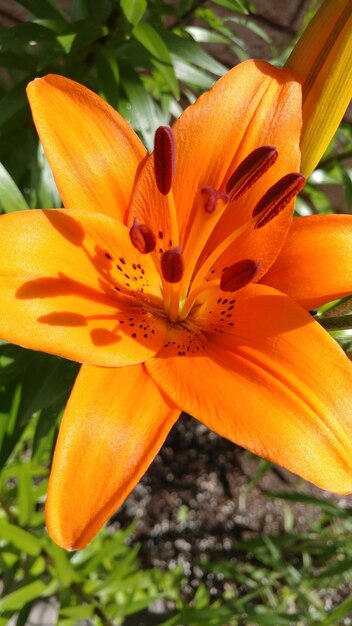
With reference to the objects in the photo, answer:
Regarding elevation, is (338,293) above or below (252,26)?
below

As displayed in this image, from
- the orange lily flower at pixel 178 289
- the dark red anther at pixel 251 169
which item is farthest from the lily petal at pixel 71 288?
the dark red anther at pixel 251 169

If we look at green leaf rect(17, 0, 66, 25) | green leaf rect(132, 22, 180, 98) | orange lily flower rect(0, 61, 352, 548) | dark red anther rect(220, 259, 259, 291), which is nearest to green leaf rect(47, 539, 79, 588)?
orange lily flower rect(0, 61, 352, 548)

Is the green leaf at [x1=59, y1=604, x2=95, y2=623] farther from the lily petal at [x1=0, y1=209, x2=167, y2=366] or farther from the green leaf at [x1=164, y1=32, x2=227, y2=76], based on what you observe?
the green leaf at [x1=164, y1=32, x2=227, y2=76]

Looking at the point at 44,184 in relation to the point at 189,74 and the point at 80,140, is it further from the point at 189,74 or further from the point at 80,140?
the point at 80,140

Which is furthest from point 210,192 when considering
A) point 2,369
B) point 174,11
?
point 174,11

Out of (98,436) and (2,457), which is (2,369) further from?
(98,436)

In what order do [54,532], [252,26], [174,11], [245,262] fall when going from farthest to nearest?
[252,26]
[174,11]
[245,262]
[54,532]
